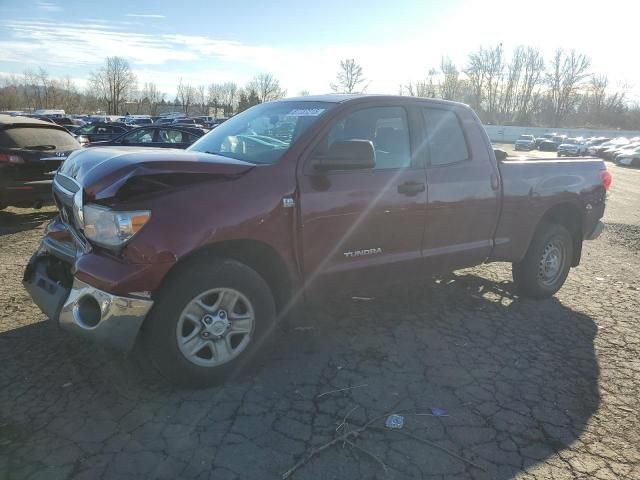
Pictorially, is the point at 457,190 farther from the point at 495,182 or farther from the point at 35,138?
the point at 35,138

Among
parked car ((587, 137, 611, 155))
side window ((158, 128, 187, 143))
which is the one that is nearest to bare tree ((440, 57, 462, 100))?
parked car ((587, 137, 611, 155))

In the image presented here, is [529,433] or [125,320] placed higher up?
[125,320]

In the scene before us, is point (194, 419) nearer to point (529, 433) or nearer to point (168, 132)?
point (529, 433)

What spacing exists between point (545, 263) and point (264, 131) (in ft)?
10.9

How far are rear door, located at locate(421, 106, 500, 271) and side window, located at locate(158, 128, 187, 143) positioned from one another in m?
9.54

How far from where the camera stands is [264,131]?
393cm

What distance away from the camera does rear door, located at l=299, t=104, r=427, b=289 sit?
3463mm

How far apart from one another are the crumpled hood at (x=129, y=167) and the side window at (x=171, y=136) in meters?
9.70

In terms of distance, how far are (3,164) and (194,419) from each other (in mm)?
6130

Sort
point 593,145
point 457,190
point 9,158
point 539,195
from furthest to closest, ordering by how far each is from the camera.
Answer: point 593,145
point 9,158
point 539,195
point 457,190

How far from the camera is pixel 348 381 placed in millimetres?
3424

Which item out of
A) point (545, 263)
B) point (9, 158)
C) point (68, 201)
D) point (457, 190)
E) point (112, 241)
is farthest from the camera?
point (9, 158)

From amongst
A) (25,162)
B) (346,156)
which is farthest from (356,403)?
(25,162)

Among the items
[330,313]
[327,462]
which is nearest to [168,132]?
[330,313]
